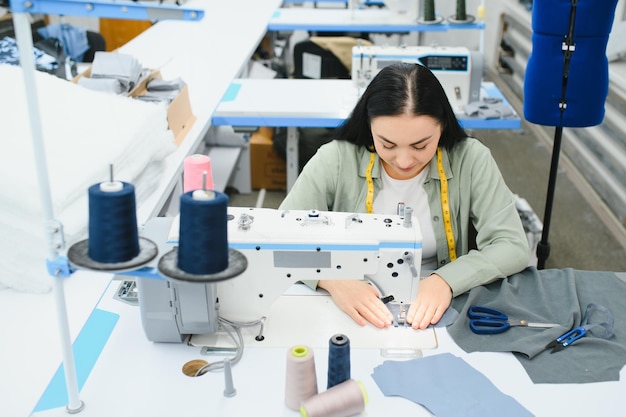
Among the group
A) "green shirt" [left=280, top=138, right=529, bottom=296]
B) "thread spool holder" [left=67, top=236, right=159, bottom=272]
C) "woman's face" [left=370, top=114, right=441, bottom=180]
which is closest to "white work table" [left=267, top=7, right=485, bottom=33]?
"green shirt" [left=280, top=138, right=529, bottom=296]

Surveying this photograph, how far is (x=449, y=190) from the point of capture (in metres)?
1.89

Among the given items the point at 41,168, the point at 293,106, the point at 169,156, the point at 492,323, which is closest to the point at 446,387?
the point at 492,323

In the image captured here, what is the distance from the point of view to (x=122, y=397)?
1271 millimetres

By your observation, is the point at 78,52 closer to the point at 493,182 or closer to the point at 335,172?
the point at 335,172

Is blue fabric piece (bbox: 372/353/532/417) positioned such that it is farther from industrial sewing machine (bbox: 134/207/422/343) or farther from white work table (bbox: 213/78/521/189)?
white work table (bbox: 213/78/521/189)

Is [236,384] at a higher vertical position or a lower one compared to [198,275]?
lower

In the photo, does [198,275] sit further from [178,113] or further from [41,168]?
[178,113]

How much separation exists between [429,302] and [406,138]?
0.43 m

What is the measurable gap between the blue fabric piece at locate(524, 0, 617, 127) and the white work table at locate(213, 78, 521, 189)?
1.72 feet

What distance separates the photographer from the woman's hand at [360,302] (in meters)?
1.51

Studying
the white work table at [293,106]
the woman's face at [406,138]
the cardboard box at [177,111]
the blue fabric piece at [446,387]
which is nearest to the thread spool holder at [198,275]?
the blue fabric piece at [446,387]

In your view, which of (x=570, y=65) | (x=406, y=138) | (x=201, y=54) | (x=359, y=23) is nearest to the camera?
(x=406, y=138)

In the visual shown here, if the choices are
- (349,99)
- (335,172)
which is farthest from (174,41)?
(335,172)

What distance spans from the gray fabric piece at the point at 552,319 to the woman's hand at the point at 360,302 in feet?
0.53
